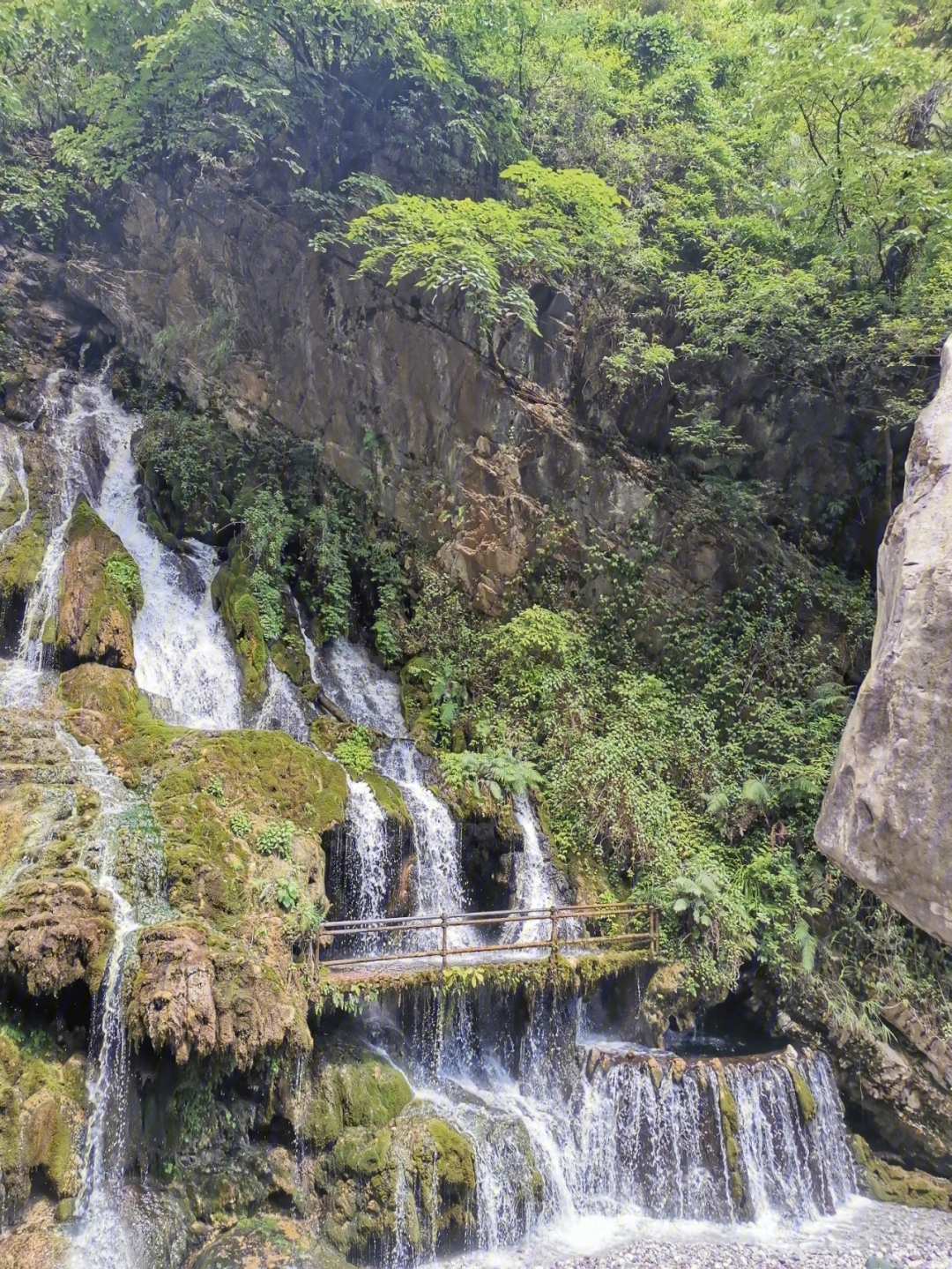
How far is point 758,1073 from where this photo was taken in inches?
338

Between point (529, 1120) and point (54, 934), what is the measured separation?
208 inches

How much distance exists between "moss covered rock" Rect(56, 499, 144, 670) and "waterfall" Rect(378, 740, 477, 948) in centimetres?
506

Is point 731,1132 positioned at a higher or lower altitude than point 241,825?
lower

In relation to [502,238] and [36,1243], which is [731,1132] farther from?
[502,238]

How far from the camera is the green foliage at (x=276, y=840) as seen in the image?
843cm

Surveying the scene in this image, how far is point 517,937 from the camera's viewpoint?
410 inches

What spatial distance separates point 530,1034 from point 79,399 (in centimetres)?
1655

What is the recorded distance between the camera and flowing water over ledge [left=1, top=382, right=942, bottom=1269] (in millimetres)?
6465

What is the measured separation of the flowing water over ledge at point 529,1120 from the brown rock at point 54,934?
0.19 m

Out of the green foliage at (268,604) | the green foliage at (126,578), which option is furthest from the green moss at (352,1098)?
the green foliage at (126,578)

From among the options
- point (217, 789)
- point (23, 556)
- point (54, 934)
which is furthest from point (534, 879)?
point (23, 556)

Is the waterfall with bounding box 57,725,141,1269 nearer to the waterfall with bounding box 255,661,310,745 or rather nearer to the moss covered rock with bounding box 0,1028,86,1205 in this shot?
the moss covered rock with bounding box 0,1028,86,1205

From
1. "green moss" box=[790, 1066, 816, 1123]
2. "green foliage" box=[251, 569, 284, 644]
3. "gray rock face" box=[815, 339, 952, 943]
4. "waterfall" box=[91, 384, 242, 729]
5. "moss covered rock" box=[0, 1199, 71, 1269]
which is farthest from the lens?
"green foliage" box=[251, 569, 284, 644]

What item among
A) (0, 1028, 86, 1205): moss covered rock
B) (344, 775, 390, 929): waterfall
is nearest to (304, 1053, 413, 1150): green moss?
(344, 775, 390, 929): waterfall
